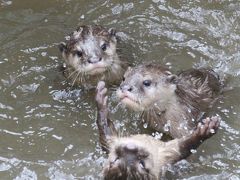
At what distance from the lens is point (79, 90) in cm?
505

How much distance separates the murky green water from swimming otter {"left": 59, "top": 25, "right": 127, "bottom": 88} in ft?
0.46

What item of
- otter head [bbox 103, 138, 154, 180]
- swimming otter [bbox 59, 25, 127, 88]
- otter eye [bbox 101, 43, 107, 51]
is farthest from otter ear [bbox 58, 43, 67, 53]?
otter head [bbox 103, 138, 154, 180]

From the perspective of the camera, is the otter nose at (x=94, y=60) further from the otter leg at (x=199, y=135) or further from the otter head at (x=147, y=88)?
the otter leg at (x=199, y=135)

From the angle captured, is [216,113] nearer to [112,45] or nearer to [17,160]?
[112,45]

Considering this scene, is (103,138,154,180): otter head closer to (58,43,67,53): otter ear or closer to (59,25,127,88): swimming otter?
(59,25,127,88): swimming otter

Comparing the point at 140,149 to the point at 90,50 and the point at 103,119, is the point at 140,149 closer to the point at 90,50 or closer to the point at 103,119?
the point at 103,119

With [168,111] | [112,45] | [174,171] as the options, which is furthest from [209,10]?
[174,171]

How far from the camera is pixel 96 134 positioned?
4.54 metres

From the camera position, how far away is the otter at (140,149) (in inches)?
138

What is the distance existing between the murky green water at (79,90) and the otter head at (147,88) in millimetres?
334

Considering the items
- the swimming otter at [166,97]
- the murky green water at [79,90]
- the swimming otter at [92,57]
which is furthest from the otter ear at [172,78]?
the swimming otter at [92,57]

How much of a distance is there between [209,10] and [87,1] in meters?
1.13

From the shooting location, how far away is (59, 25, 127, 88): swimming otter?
15.6ft

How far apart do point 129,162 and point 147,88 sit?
97 cm
